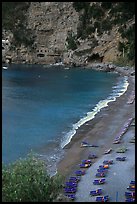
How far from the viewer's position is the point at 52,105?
55.5m

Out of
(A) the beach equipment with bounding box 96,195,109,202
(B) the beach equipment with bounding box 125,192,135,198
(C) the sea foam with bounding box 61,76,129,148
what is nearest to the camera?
(A) the beach equipment with bounding box 96,195,109,202

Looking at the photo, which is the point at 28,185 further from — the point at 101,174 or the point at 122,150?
the point at 122,150

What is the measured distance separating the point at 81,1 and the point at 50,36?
118m

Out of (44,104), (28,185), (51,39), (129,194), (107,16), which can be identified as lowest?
(129,194)

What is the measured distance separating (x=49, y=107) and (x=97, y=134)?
673 inches

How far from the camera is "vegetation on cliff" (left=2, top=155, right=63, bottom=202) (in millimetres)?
15398

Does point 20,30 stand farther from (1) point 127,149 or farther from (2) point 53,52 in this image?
(1) point 127,149

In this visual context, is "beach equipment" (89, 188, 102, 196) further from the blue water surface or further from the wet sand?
the blue water surface

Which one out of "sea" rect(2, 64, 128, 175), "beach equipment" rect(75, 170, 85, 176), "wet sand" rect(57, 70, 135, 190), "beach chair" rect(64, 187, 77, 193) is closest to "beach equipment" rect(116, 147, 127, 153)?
"wet sand" rect(57, 70, 135, 190)

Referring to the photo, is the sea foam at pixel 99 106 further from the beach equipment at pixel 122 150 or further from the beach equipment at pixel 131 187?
the beach equipment at pixel 131 187

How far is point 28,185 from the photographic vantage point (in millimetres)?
15570

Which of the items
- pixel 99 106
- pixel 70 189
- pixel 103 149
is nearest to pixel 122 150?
pixel 103 149

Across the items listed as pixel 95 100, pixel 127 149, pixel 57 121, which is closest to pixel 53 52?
pixel 95 100

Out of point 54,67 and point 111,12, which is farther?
point 54,67
